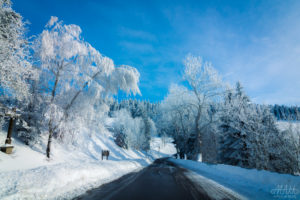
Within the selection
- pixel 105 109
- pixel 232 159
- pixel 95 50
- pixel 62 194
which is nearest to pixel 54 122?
pixel 105 109

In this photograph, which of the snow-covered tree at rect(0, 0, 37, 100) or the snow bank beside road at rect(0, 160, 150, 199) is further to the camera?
the snow-covered tree at rect(0, 0, 37, 100)

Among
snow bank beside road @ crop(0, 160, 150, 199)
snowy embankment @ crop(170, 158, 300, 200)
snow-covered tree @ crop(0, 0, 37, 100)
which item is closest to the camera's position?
snow bank beside road @ crop(0, 160, 150, 199)

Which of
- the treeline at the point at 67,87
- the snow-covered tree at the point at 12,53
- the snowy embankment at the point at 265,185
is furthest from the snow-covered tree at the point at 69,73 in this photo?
the snowy embankment at the point at 265,185

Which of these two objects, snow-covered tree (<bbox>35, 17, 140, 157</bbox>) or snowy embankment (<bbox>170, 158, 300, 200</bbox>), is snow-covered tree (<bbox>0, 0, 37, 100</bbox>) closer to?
snow-covered tree (<bbox>35, 17, 140, 157</bbox>)

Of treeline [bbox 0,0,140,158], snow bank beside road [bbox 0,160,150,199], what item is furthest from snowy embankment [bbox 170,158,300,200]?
treeline [bbox 0,0,140,158]

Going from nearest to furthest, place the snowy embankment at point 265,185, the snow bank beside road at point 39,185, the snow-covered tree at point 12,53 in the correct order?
the snow bank beside road at point 39,185, the snowy embankment at point 265,185, the snow-covered tree at point 12,53

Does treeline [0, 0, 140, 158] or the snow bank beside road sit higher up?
treeline [0, 0, 140, 158]

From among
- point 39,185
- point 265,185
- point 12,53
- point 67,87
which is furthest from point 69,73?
point 265,185

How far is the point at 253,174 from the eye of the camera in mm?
6977

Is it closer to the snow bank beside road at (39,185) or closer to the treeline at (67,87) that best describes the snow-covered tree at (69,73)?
the treeline at (67,87)

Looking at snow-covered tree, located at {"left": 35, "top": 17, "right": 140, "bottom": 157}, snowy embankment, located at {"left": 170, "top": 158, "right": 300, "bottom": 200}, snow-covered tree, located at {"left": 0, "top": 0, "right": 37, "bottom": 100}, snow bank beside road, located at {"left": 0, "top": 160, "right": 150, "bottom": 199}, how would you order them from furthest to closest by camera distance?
1. snow-covered tree, located at {"left": 35, "top": 17, "right": 140, "bottom": 157}
2. snow-covered tree, located at {"left": 0, "top": 0, "right": 37, "bottom": 100}
3. snowy embankment, located at {"left": 170, "top": 158, "right": 300, "bottom": 200}
4. snow bank beside road, located at {"left": 0, "top": 160, "right": 150, "bottom": 199}

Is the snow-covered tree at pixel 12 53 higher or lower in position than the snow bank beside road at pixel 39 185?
higher

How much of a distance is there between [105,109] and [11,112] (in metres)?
6.27

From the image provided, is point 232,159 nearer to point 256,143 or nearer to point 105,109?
point 256,143
